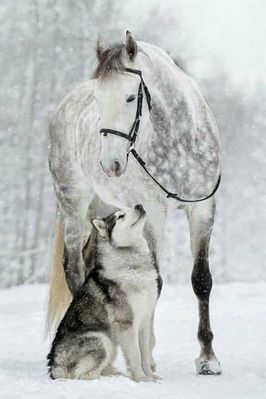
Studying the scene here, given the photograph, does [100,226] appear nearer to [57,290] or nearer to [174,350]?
[57,290]

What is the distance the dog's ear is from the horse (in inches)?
15.6

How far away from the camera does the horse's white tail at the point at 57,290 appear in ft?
25.2

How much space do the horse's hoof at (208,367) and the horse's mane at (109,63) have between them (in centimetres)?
244

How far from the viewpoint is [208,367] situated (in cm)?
664

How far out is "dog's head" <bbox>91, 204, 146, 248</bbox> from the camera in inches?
236

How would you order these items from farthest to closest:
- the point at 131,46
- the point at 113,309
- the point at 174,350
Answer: the point at 174,350, the point at 131,46, the point at 113,309

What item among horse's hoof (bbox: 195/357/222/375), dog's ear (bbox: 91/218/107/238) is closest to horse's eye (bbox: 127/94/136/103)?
dog's ear (bbox: 91/218/107/238)

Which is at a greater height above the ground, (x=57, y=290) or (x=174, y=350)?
(x=57, y=290)

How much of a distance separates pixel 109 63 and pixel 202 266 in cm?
205

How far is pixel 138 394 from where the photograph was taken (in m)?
4.94

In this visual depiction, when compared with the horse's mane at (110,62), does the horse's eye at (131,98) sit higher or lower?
lower

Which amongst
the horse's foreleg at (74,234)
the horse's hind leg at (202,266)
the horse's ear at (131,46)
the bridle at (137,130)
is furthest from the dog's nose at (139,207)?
the horse's foreleg at (74,234)

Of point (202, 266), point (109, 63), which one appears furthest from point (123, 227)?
point (202, 266)

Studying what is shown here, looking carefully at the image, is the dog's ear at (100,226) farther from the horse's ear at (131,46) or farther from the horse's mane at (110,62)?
→ the horse's ear at (131,46)
